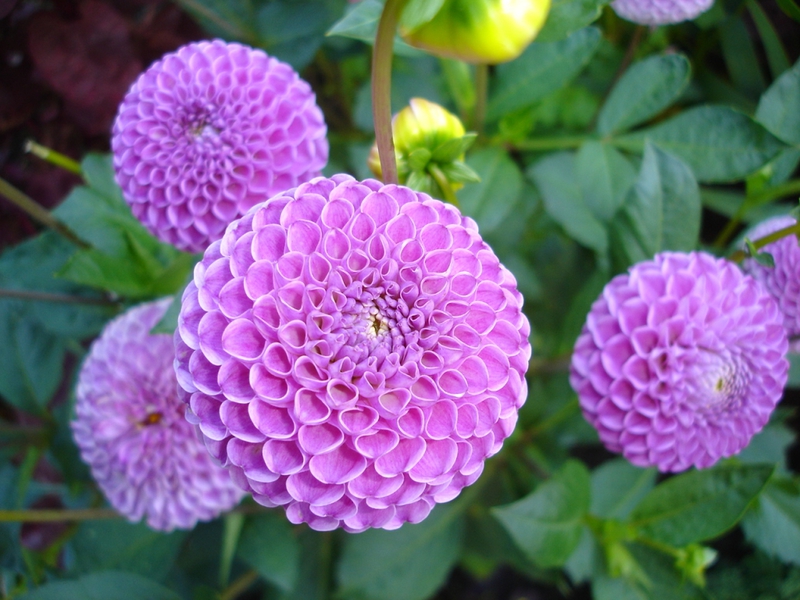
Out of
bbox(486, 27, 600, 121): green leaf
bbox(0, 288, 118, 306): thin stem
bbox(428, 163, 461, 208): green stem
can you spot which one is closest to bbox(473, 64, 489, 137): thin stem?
bbox(486, 27, 600, 121): green leaf

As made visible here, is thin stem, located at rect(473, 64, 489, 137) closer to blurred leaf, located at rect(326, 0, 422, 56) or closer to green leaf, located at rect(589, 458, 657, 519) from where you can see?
blurred leaf, located at rect(326, 0, 422, 56)

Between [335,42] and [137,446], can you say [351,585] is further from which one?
[335,42]

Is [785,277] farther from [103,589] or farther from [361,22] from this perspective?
[103,589]

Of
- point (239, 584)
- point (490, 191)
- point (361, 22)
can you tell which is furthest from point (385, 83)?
point (239, 584)

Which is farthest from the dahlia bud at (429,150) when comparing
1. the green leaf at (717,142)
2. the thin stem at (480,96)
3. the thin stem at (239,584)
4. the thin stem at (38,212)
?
the thin stem at (239,584)

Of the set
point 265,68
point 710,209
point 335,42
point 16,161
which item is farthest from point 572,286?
point 16,161

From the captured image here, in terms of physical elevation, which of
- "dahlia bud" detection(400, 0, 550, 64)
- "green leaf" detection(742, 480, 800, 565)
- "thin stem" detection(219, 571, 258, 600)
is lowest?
"thin stem" detection(219, 571, 258, 600)
